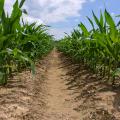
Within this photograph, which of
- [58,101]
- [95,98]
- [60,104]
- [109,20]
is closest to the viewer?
[95,98]

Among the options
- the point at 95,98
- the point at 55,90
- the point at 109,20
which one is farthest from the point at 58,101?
the point at 109,20

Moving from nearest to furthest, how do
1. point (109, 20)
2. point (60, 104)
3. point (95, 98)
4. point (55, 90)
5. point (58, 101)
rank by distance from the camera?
1. point (95, 98)
2. point (60, 104)
3. point (58, 101)
4. point (109, 20)
5. point (55, 90)

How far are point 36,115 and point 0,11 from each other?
2.00m

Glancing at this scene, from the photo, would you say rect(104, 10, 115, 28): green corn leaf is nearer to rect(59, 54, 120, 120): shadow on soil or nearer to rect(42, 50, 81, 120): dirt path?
rect(59, 54, 120, 120): shadow on soil

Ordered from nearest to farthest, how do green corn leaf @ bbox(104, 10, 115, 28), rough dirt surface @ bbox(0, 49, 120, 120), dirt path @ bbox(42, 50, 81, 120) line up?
1. rough dirt surface @ bbox(0, 49, 120, 120)
2. dirt path @ bbox(42, 50, 81, 120)
3. green corn leaf @ bbox(104, 10, 115, 28)

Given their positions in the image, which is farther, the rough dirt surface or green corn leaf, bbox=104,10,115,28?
green corn leaf, bbox=104,10,115,28

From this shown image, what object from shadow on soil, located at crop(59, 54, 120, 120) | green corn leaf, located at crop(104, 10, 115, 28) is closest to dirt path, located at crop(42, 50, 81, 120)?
shadow on soil, located at crop(59, 54, 120, 120)

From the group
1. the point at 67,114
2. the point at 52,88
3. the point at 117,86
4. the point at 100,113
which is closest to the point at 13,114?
the point at 67,114

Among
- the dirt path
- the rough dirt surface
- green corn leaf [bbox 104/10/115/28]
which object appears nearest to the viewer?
the rough dirt surface

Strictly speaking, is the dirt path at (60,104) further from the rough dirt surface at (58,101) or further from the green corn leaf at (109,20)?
the green corn leaf at (109,20)

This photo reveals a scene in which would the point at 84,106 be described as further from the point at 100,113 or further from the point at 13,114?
the point at 13,114

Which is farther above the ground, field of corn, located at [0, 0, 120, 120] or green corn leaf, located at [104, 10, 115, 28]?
green corn leaf, located at [104, 10, 115, 28]

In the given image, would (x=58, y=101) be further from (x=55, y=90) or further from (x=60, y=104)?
(x=55, y=90)

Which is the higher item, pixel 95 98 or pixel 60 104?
pixel 95 98
